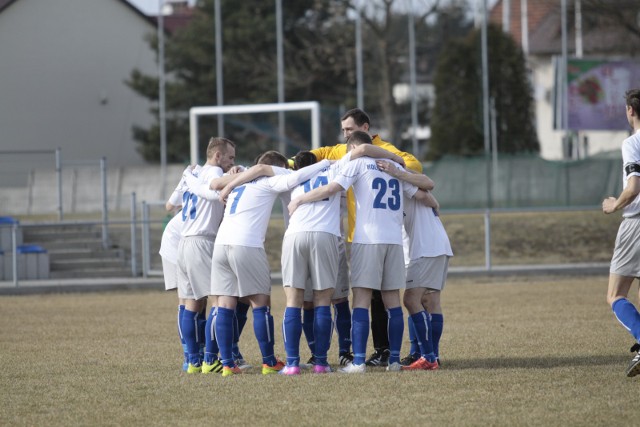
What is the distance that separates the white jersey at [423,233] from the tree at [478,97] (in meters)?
29.4

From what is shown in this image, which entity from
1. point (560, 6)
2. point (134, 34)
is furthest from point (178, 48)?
point (560, 6)

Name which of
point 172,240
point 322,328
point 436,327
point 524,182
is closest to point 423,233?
point 436,327

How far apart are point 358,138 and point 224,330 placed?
6.66ft

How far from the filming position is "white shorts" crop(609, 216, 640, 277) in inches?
352

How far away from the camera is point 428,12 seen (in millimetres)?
38500

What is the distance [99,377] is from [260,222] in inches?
78.8

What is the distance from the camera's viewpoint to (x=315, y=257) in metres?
9.41

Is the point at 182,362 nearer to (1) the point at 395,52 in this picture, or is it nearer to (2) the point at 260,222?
(2) the point at 260,222

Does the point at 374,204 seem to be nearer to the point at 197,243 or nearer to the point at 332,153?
the point at 332,153

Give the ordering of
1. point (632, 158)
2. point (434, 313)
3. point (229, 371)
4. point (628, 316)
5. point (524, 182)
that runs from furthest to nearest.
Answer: point (524, 182)
point (434, 313)
point (229, 371)
point (628, 316)
point (632, 158)

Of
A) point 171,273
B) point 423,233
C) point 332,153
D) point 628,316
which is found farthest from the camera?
point 332,153

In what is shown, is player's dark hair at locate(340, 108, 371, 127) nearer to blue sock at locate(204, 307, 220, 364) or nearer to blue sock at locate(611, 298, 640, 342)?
blue sock at locate(204, 307, 220, 364)

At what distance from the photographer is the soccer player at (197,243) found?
992 centimetres

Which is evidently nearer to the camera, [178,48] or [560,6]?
[560,6]
